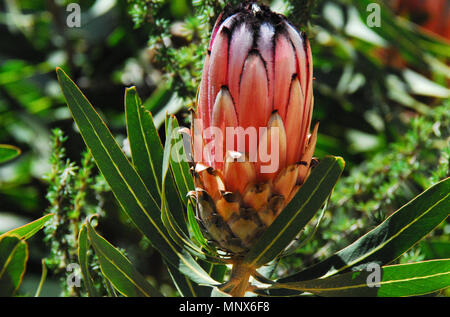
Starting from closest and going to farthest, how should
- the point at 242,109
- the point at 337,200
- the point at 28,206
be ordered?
the point at 242,109 → the point at 337,200 → the point at 28,206

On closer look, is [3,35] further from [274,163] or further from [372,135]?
[274,163]

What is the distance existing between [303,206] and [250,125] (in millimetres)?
139

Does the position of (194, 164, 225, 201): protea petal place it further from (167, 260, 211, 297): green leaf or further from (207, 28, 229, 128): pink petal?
(167, 260, 211, 297): green leaf

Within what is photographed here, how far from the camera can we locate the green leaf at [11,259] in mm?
678

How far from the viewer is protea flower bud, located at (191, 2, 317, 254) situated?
68 centimetres

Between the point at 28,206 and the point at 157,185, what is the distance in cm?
125

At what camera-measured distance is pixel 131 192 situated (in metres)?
0.84

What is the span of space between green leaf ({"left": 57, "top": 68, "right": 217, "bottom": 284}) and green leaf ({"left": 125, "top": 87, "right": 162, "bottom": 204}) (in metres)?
0.02

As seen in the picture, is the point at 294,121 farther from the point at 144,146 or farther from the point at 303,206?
the point at 144,146

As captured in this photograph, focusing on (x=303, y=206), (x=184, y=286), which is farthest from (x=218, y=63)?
(x=184, y=286)

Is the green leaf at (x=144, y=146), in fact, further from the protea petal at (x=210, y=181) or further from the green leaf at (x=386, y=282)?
the green leaf at (x=386, y=282)

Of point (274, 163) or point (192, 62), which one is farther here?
point (192, 62)

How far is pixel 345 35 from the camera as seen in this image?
78.5 inches

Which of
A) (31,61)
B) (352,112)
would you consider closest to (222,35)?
(352,112)
